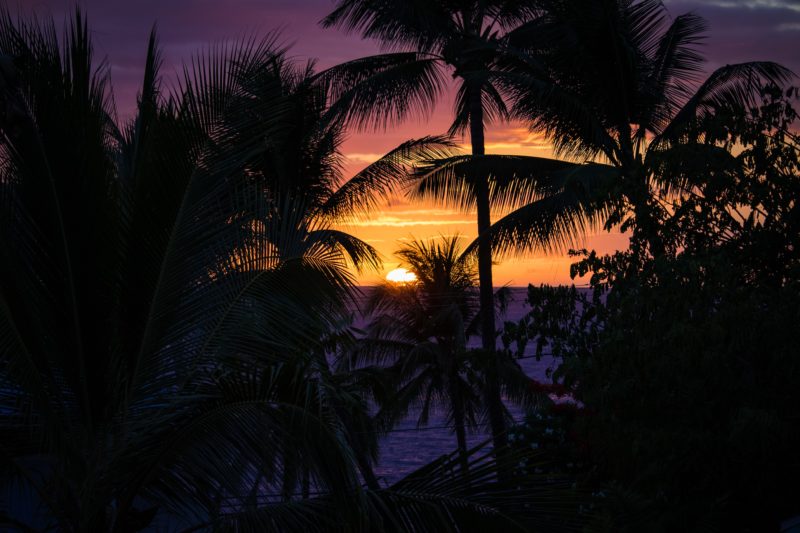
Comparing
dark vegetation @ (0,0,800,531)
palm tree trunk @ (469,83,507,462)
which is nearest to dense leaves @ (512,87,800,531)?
dark vegetation @ (0,0,800,531)

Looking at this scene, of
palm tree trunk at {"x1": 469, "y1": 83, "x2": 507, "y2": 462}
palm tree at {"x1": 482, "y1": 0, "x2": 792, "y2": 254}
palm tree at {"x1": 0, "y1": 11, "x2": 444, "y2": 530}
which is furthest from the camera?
palm tree trunk at {"x1": 469, "y1": 83, "x2": 507, "y2": 462}

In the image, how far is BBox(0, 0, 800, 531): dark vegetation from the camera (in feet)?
18.8

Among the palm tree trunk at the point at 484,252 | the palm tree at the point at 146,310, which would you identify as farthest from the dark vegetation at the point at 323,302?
the palm tree trunk at the point at 484,252

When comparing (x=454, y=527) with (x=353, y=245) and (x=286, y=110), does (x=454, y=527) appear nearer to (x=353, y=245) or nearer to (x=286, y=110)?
(x=286, y=110)

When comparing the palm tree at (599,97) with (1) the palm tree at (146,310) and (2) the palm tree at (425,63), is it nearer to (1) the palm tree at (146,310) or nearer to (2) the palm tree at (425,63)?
(2) the palm tree at (425,63)

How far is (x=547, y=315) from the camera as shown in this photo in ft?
42.8

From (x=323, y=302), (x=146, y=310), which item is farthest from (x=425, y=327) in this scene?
(x=146, y=310)

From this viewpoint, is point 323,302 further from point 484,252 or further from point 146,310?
point 484,252

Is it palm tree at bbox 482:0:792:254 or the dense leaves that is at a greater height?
palm tree at bbox 482:0:792:254

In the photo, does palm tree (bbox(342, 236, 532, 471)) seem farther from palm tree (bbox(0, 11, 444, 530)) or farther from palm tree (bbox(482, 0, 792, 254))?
palm tree (bbox(0, 11, 444, 530))

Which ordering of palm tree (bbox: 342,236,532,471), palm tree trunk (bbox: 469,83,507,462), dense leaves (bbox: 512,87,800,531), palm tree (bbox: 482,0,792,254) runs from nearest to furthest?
dense leaves (bbox: 512,87,800,531) → palm tree (bbox: 482,0,792,254) → palm tree trunk (bbox: 469,83,507,462) → palm tree (bbox: 342,236,532,471)

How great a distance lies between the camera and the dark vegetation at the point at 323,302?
18.8 feet

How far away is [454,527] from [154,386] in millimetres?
2278

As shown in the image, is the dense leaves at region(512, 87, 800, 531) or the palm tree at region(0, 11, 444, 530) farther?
the dense leaves at region(512, 87, 800, 531)
